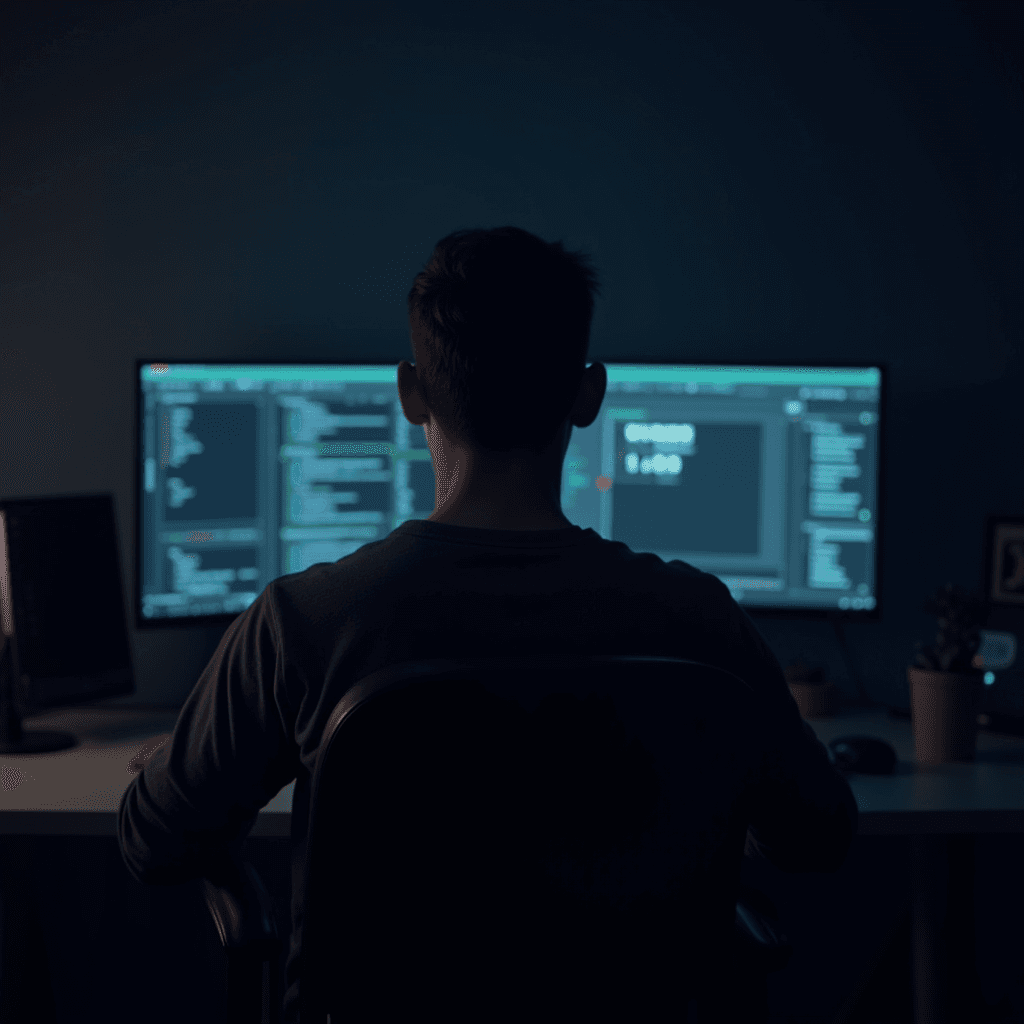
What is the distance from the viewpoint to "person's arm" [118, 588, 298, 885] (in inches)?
32.9

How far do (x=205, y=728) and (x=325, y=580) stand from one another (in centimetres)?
17

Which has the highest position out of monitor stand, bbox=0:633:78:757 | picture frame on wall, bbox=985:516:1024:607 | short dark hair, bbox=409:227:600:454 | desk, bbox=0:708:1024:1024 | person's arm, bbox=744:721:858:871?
short dark hair, bbox=409:227:600:454

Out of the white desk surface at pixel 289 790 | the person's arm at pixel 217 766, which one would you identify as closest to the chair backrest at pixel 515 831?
the person's arm at pixel 217 766

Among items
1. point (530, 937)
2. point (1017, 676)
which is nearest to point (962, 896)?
point (1017, 676)

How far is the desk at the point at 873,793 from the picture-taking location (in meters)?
1.26

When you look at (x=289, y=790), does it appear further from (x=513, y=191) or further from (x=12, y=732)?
(x=513, y=191)

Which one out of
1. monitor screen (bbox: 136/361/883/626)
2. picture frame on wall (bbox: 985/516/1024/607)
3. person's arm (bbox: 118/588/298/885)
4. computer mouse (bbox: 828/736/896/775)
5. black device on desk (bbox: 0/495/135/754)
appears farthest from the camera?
picture frame on wall (bbox: 985/516/1024/607)

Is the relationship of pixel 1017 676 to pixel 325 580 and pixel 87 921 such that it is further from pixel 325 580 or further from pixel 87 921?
pixel 87 921

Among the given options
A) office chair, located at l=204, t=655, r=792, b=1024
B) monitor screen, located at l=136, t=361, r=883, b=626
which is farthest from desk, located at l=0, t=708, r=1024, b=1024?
office chair, located at l=204, t=655, r=792, b=1024

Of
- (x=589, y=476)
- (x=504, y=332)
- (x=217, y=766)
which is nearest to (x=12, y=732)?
(x=217, y=766)

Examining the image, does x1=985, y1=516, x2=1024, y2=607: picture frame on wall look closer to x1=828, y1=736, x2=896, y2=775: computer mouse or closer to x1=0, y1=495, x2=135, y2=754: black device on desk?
x1=828, y1=736, x2=896, y2=775: computer mouse

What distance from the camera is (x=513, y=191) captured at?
1.91 m

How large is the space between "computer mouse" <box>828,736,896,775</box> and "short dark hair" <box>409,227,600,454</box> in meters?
0.82

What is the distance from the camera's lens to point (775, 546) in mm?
1783
